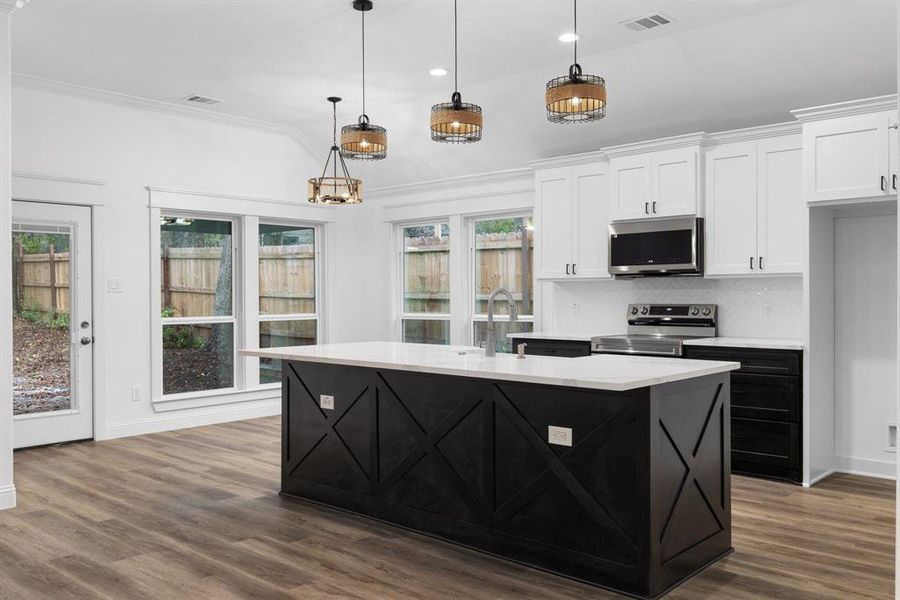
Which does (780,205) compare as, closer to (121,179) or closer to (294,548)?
(294,548)

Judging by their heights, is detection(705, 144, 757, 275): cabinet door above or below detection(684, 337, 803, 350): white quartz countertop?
above

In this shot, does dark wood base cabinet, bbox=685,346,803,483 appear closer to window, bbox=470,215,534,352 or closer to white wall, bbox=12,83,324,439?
window, bbox=470,215,534,352

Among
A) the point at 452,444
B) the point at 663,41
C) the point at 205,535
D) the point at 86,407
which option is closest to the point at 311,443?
the point at 205,535

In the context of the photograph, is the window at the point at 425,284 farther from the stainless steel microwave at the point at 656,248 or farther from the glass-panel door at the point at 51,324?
the glass-panel door at the point at 51,324

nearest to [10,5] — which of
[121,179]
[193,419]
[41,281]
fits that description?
[121,179]

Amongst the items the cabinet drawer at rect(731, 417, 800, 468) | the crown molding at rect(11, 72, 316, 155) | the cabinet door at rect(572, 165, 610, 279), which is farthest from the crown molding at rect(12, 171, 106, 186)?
the cabinet drawer at rect(731, 417, 800, 468)

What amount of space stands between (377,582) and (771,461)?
3.01 metres

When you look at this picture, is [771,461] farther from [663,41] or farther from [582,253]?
[663,41]

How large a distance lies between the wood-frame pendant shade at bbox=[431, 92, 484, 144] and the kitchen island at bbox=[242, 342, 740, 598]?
3.83 ft

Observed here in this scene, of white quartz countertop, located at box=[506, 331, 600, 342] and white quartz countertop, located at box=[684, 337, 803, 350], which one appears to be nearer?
white quartz countertop, located at box=[684, 337, 803, 350]

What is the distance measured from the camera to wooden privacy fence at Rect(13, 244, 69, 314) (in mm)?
5910

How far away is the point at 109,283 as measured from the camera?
6.39 m

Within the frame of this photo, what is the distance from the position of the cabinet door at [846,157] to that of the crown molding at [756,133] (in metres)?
0.36

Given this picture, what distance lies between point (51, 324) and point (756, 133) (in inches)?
226
